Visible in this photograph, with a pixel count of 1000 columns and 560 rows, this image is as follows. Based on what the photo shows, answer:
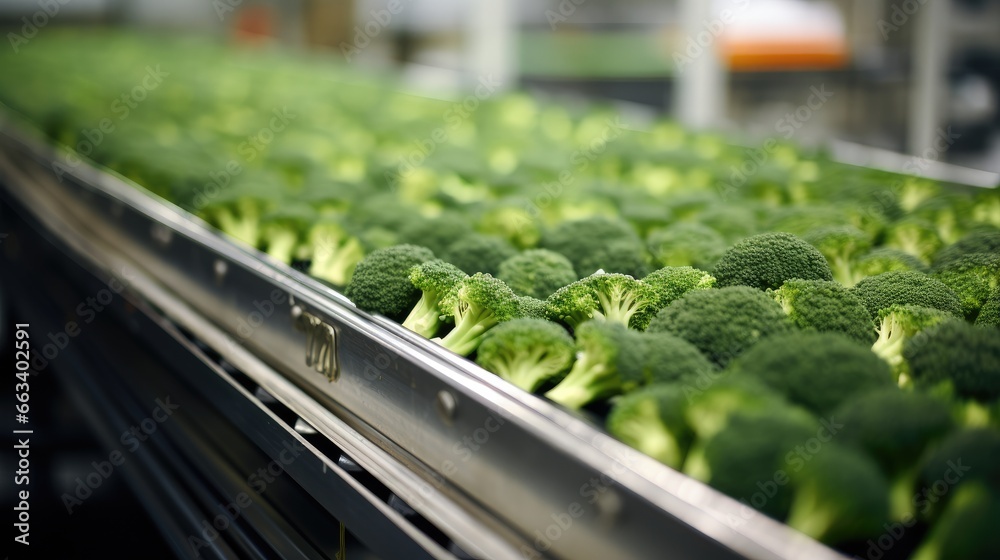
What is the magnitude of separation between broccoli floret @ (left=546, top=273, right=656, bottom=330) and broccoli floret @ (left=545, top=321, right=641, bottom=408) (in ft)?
0.45

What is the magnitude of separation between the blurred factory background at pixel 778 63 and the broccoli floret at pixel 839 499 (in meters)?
2.28

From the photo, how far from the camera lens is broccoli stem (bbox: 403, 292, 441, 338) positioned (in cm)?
120

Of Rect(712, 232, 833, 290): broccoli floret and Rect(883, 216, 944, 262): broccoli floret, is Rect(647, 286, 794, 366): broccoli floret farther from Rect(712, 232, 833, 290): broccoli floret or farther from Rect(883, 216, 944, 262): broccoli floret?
Rect(883, 216, 944, 262): broccoli floret

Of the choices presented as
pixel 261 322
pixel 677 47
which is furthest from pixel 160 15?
pixel 261 322

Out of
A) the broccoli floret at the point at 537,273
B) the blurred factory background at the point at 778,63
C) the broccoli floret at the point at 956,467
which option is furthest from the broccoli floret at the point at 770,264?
the blurred factory background at the point at 778,63

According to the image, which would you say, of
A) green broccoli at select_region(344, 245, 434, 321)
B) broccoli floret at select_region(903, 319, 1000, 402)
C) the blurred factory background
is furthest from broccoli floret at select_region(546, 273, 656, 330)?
the blurred factory background

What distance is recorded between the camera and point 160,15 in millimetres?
9500

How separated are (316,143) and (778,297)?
1850 millimetres

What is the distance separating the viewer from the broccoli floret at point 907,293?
3.72 feet

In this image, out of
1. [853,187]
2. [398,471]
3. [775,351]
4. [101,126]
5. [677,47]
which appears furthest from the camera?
[677,47]

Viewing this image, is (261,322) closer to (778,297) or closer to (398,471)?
(398,471)

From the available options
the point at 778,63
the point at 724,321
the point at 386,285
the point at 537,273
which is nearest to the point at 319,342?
the point at 386,285

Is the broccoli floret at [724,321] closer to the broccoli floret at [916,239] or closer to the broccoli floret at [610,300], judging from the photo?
the broccoli floret at [610,300]

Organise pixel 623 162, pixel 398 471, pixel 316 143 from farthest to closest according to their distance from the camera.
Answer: pixel 316 143 < pixel 623 162 < pixel 398 471
